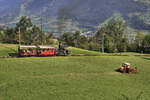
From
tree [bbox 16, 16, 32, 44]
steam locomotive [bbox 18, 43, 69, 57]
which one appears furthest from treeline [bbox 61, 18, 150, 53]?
steam locomotive [bbox 18, 43, 69, 57]

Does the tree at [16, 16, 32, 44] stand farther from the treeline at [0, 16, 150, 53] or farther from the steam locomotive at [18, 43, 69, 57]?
the steam locomotive at [18, 43, 69, 57]

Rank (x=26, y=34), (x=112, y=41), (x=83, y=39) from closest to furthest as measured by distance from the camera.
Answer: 1. (x=26, y=34)
2. (x=112, y=41)
3. (x=83, y=39)

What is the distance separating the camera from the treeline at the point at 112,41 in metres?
102

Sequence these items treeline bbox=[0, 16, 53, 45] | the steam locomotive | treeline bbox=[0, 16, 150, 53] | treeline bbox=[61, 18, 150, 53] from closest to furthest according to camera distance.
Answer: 1. the steam locomotive
2. treeline bbox=[0, 16, 150, 53]
3. treeline bbox=[0, 16, 53, 45]
4. treeline bbox=[61, 18, 150, 53]

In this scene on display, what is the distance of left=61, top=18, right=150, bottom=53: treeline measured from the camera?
101581 mm

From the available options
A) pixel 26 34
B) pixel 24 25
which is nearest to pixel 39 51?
pixel 26 34

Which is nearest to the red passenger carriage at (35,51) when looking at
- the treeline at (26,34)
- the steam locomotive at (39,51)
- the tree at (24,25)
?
the steam locomotive at (39,51)

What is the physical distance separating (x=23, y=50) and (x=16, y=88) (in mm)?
25723

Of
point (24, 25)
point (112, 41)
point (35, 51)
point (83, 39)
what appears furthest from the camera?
point (83, 39)

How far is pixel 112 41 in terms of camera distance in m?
117

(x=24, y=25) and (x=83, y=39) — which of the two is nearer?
(x=24, y=25)

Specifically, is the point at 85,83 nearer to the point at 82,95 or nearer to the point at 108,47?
the point at 82,95

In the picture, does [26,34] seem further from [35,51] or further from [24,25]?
[35,51]

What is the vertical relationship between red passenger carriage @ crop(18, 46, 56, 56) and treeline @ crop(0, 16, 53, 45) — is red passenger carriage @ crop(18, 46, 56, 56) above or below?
below
